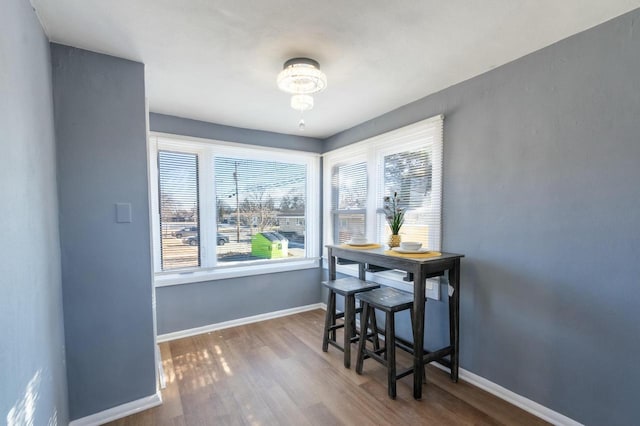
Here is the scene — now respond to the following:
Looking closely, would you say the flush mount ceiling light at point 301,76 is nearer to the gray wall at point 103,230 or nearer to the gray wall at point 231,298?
the gray wall at point 103,230

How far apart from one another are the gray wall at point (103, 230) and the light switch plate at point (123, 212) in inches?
1.1

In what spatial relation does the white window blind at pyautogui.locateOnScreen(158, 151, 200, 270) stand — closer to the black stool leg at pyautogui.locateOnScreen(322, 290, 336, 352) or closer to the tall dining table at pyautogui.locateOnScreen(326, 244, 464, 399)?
the black stool leg at pyautogui.locateOnScreen(322, 290, 336, 352)

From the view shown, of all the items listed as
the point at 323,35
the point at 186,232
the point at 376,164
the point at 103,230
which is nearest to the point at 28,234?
the point at 103,230

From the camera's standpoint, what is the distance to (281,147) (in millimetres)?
3701

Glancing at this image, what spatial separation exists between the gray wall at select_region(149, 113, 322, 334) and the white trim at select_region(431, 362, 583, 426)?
2.01 metres

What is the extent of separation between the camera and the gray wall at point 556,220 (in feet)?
5.01

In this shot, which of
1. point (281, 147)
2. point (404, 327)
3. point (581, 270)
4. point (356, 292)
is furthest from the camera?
point (281, 147)

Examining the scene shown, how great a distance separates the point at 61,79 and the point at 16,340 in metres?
1.51

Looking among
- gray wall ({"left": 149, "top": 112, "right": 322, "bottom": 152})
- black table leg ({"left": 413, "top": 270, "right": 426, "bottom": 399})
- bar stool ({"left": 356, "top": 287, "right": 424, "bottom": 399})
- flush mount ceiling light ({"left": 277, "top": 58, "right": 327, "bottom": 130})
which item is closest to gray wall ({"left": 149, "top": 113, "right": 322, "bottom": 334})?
Result: gray wall ({"left": 149, "top": 112, "right": 322, "bottom": 152})

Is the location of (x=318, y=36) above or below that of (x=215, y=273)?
above

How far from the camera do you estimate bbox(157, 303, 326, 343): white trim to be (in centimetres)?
302

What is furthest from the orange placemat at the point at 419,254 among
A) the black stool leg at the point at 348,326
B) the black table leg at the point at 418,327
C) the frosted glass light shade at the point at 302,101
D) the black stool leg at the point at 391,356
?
the frosted glass light shade at the point at 302,101

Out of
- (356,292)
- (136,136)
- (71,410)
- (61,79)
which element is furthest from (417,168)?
(71,410)

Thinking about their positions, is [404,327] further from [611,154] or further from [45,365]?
[45,365]
